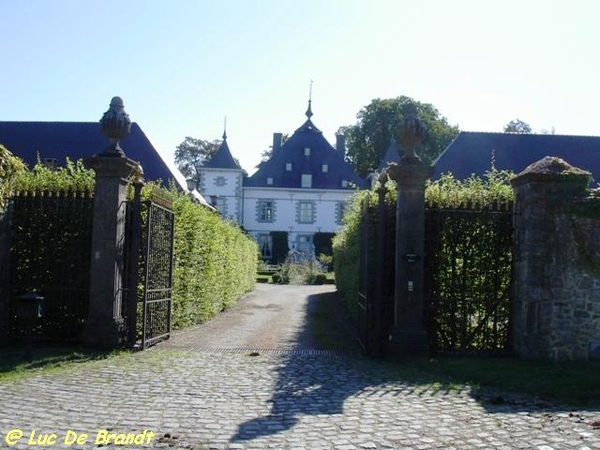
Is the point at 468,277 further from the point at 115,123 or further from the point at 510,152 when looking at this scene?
the point at 510,152

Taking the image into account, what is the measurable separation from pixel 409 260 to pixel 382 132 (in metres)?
46.7

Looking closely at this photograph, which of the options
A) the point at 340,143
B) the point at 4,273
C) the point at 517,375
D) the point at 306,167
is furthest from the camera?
the point at 340,143

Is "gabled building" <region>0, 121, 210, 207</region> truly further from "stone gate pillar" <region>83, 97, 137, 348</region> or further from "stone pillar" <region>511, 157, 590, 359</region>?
"stone pillar" <region>511, 157, 590, 359</region>

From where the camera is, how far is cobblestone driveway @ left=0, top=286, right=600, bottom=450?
4.86m

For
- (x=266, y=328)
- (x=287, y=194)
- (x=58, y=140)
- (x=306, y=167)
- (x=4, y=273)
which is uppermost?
(x=306, y=167)

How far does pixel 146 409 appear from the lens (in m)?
5.68

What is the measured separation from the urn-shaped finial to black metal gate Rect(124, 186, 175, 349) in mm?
4000

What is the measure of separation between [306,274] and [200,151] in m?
38.5

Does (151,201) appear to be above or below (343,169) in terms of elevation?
below

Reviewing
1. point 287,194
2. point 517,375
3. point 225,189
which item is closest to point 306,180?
point 287,194

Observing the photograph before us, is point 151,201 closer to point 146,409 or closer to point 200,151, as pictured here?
point 146,409

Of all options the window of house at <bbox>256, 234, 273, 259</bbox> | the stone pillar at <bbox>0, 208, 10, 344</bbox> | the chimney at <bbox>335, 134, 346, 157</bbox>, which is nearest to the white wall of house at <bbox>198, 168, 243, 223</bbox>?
the window of house at <bbox>256, 234, 273, 259</bbox>

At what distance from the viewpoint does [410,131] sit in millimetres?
9242

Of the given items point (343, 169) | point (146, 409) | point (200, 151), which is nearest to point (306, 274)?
point (343, 169)
